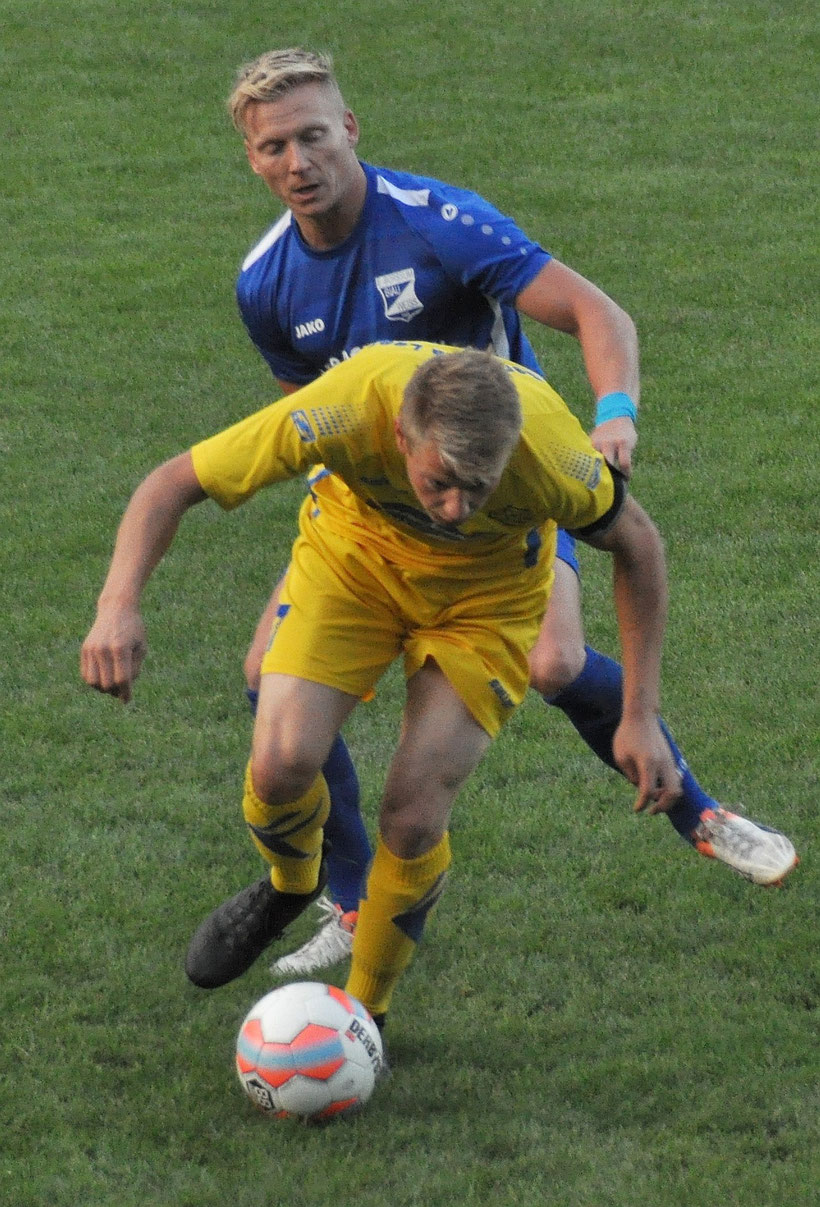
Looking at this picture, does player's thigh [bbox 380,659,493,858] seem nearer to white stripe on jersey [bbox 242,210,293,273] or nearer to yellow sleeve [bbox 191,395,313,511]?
yellow sleeve [bbox 191,395,313,511]

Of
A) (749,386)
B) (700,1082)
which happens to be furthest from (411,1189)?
(749,386)

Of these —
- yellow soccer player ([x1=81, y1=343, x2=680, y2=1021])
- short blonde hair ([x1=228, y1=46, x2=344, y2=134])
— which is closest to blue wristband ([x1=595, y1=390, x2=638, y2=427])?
yellow soccer player ([x1=81, y1=343, x2=680, y2=1021])

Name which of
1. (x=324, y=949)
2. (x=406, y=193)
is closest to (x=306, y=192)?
(x=406, y=193)

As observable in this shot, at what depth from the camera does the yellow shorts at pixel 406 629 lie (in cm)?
424

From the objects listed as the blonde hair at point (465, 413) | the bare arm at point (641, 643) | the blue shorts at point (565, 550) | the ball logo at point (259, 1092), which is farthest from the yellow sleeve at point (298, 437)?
the ball logo at point (259, 1092)

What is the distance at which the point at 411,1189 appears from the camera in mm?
3797

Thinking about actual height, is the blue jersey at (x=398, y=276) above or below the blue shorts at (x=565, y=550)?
above

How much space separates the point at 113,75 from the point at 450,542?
11.8 metres

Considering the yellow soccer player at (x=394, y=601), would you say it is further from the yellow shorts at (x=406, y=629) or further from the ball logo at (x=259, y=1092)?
the ball logo at (x=259, y=1092)

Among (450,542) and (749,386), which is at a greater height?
(450,542)

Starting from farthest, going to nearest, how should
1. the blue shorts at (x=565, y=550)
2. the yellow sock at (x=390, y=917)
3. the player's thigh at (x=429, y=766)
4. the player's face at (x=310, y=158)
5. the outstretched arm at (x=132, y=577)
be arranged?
the blue shorts at (x=565, y=550) < the player's face at (x=310, y=158) < the yellow sock at (x=390, y=917) < the player's thigh at (x=429, y=766) < the outstretched arm at (x=132, y=577)

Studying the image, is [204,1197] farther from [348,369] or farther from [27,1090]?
[348,369]

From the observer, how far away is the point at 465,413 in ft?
11.5

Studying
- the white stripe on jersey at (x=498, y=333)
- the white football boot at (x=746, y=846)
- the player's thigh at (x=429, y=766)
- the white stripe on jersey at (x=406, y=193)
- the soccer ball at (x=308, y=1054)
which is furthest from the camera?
the white football boot at (x=746, y=846)
